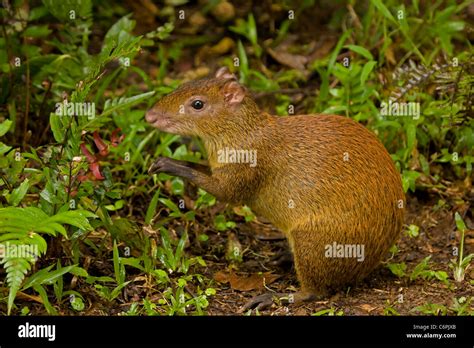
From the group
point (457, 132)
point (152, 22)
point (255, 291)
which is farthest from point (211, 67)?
point (255, 291)

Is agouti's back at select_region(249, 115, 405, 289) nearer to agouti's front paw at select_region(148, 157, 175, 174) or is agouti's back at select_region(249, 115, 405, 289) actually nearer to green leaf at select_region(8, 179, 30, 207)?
agouti's front paw at select_region(148, 157, 175, 174)

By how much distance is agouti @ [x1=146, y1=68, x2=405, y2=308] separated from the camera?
6.71 metres

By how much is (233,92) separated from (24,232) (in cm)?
218

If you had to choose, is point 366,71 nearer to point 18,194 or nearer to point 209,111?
point 209,111

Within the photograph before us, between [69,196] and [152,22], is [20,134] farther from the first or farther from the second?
[152,22]

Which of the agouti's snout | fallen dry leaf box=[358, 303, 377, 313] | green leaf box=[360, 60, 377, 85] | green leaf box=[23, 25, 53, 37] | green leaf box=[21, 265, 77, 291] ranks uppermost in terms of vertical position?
green leaf box=[23, 25, 53, 37]

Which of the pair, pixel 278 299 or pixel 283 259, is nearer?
pixel 278 299

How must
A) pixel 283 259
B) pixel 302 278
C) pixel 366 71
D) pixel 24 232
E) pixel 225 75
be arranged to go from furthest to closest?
pixel 366 71
pixel 283 259
pixel 225 75
pixel 302 278
pixel 24 232

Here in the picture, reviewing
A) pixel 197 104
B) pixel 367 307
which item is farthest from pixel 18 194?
pixel 367 307

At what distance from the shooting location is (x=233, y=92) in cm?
720

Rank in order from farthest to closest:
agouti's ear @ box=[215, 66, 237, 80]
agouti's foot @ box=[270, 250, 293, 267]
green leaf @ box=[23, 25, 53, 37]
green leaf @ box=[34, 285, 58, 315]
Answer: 1. green leaf @ box=[23, 25, 53, 37]
2. agouti's foot @ box=[270, 250, 293, 267]
3. agouti's ear @ box=[215, 66, 237, 80]
4. green leaf @ box=[34, 285, 58, 315]

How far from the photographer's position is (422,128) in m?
8.63

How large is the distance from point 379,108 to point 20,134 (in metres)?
3.58

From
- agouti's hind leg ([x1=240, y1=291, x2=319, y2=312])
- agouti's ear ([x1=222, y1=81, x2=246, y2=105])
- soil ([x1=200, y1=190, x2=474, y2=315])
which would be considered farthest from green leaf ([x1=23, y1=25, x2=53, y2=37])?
agouti's hind leg ([x1=240, y1=291, x2=319, y2=312])
